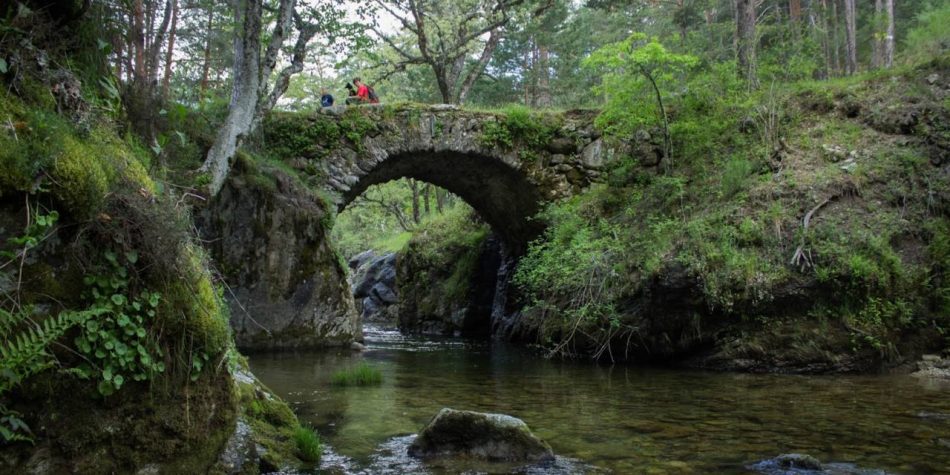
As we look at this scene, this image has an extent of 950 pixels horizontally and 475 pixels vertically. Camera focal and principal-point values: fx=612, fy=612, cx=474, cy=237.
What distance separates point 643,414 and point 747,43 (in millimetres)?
9454

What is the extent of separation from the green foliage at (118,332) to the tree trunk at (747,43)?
11517 millimetres

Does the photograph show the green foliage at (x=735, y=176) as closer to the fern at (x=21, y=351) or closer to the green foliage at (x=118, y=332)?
the green foliage at (x=118, y=332)

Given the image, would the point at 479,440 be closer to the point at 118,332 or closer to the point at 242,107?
the point at 118,332

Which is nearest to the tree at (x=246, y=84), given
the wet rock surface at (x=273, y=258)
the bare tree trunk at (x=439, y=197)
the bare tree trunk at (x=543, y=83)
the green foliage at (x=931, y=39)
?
the wet rock surface at (x=273, y=258)

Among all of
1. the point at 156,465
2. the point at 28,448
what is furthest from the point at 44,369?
the point at 156,465

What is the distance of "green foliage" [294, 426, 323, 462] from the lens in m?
3.70

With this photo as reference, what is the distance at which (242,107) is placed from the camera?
28.0 ft

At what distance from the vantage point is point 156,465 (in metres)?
2.63

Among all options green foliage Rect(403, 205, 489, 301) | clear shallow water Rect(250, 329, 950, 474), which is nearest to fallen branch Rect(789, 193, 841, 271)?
clear shallow water Rect(250, 329, 950, 474)

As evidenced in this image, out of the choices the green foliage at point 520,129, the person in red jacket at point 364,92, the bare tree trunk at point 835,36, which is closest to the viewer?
the green foliage at point 520,129

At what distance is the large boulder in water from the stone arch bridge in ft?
24.0

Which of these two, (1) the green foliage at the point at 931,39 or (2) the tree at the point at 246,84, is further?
(1) the green foliage at the point at 931,39

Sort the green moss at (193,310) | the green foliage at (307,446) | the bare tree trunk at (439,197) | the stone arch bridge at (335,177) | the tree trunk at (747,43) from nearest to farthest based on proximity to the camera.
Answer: the green moss at (193,310)
the green foliage at (307,446)
the stone arch bridge at (335,177)
the tree trunk at (747,43)
the bare tree trunk at (439,197)

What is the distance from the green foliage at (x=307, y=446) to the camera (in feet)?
12.1
